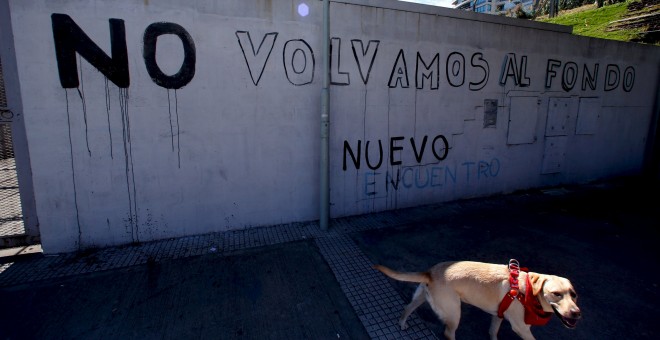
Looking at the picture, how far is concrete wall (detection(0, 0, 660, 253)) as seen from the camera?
3998 millimetres

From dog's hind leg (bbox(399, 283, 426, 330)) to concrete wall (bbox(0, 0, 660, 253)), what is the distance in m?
2.66

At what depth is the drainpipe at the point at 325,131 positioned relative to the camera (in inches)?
176

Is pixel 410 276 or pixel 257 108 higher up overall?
pixel 257 108

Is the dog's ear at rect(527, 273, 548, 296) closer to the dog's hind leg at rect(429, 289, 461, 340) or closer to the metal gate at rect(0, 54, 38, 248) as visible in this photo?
the dog's hind leg at rect(429, 289, 461, 340)

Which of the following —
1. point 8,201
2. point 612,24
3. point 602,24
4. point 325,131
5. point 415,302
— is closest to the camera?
point 415,302

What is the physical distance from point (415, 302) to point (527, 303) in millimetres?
889

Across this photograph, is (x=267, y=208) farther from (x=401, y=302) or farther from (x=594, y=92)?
(x=594, y=92)

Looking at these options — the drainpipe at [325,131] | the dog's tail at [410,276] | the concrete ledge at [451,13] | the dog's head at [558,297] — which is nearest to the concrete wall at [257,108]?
the concrete ledge at [451,13]

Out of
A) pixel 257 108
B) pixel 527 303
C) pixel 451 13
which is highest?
pixel 451 13

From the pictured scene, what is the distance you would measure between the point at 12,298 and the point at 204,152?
2.51 m

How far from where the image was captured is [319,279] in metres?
3.77

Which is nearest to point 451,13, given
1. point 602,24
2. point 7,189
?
point 7,189

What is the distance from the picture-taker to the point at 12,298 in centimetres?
335

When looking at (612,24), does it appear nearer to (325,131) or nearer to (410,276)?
(325,131)
